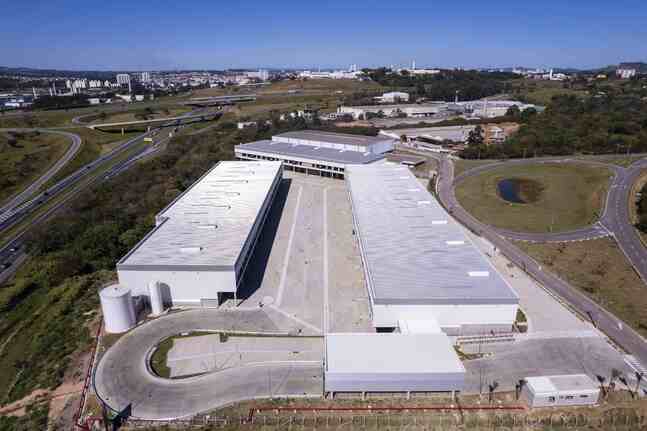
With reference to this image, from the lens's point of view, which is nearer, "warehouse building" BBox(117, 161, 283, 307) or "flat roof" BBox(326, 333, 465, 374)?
"flat roof" BBox(326, 333, 465, 374)

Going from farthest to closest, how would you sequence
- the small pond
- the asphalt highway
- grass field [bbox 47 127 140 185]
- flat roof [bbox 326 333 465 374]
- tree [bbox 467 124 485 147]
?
tree [bbox 467 124 485 147] < grass field [bbox 47 127 140 185] < the small pond < the asphalt highway < flat roof [bbox 326 333 465 374]

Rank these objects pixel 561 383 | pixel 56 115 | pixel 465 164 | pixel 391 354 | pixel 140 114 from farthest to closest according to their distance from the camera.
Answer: pixel 140 114
pixel 56 115
pixel 465 164
pixel 391 354
pixel 561 383

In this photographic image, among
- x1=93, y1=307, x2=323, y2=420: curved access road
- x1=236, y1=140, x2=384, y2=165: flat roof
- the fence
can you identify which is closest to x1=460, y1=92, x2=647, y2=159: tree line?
x1=236, y1=140, x2=384, y2=165: flat roof

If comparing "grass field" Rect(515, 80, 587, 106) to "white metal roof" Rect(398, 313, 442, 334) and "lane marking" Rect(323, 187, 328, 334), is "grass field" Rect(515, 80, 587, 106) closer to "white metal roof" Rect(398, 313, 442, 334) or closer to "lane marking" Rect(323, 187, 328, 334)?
"lane marking" Rect(323, 187, 328, 334)

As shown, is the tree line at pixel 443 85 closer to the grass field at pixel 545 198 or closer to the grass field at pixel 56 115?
the grass field at pixel 545 198

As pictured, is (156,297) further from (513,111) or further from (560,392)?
(513,111)

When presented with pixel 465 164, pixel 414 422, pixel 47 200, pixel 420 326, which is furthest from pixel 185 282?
pixel 465 164
